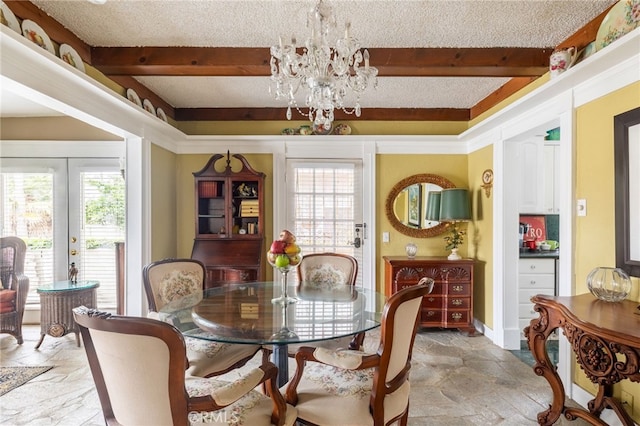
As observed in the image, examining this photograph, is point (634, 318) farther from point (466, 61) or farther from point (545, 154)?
point (545, 154)

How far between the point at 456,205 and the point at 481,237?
1.56ft

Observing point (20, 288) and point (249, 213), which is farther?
point (249, 213)

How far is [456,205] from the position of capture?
3791 mm

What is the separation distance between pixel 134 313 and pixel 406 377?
2757 millimetres

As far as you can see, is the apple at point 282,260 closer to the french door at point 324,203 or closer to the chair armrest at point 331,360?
the chair armrest at point 331,360

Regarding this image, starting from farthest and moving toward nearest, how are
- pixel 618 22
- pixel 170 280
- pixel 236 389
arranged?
pixel 170 280
pixel 618 22
pixel 236 389

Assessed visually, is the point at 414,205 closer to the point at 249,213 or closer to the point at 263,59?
the point at 249,213

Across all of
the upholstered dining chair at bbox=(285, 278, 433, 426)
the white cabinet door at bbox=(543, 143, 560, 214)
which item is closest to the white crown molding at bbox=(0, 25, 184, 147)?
the upholstered dining chair at bbox=(285, 278, 433, 426)

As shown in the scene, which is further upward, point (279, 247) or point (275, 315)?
point (279, 247)

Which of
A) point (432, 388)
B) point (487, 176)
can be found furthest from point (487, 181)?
point (432, 388)

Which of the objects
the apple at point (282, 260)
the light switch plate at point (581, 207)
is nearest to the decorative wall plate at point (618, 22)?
the light switch plate at point (581, 207)

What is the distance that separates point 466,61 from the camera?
102 inches

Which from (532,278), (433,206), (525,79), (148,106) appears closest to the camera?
(525,79)

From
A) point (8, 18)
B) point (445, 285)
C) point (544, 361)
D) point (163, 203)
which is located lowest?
point (544, 361)
